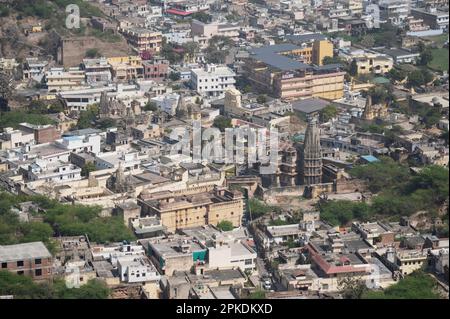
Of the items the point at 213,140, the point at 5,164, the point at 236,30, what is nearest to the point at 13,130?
the point at 5,164

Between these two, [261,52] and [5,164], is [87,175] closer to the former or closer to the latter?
[5,164]

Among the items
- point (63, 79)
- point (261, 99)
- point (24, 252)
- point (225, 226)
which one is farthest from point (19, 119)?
point (24, 252)

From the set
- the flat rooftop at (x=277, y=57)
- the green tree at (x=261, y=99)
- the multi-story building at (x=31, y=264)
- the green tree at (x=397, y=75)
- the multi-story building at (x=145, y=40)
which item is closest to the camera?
the multi-story building at (x=31, y=264)

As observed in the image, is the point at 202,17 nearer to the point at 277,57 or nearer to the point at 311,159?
the point at 277,57

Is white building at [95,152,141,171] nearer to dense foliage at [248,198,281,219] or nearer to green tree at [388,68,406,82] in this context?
dense foliage at [248,198,281,219]

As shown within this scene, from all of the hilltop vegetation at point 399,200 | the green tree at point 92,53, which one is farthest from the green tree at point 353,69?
the hilltop vegetation at point 399,200

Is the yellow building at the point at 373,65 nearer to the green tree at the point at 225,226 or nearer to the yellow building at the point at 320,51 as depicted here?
the yellow building at the point at 320,51
